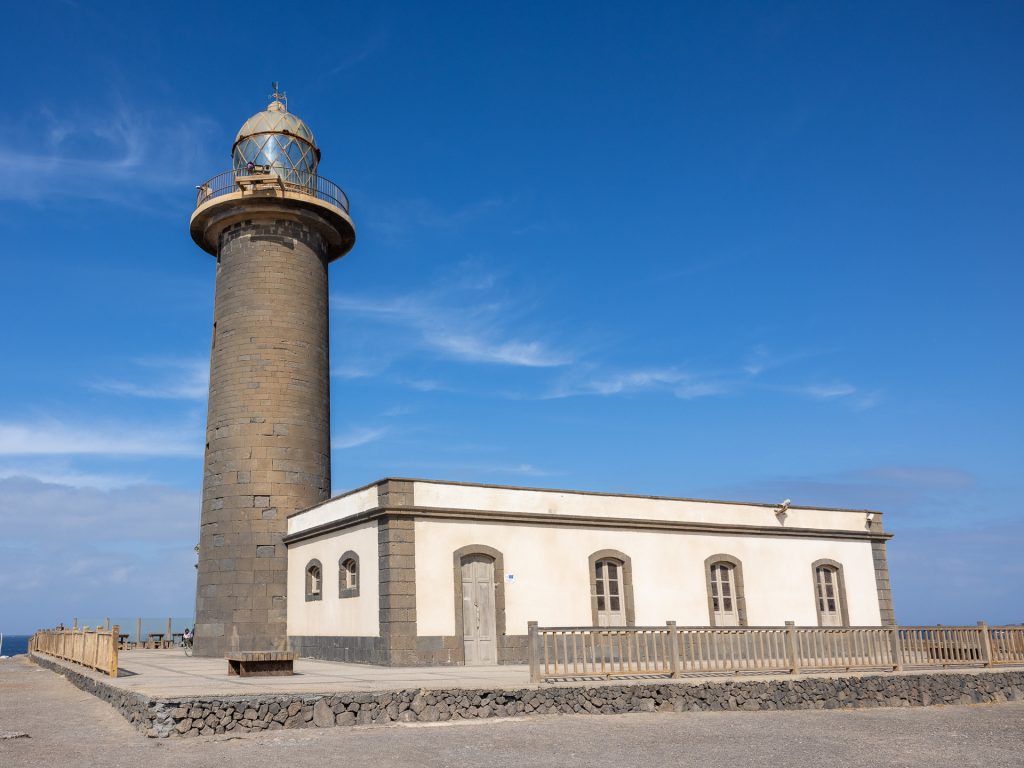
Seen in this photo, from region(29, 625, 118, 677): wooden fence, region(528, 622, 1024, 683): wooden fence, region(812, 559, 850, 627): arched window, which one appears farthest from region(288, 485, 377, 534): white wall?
region(812, 559, 850, 627): arched window

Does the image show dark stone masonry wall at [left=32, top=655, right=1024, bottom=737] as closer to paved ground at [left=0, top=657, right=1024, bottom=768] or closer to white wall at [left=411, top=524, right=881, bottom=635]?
paved ground at [left=0, top=657, right=1024, bottom=768]

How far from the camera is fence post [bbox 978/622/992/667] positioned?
579 inches

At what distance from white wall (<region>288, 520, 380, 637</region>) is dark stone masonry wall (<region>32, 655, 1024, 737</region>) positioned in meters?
4.39

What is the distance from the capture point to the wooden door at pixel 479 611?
15242mm

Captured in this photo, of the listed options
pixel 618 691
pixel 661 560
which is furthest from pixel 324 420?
pixel 618 691

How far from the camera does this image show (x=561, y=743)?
9.16 m

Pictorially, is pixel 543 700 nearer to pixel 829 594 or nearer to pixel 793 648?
pixel 793 648

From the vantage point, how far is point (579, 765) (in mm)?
8062

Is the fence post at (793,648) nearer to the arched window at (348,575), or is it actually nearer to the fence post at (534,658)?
the fence post at (534,658)

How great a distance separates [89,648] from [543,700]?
8.96 meters

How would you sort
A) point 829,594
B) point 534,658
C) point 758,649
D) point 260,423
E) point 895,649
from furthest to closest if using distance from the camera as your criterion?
point 829,594 < point 260,423 < point 895,649 < point 758,649 < point 534,658

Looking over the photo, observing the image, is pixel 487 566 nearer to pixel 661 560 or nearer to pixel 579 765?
pixel 661 560

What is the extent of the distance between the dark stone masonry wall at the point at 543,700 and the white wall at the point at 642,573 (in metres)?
4.33

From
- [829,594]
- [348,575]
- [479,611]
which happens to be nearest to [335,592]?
[348,575]
